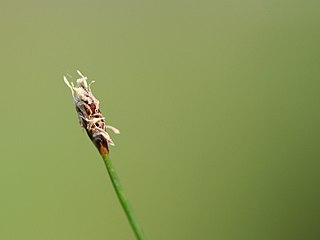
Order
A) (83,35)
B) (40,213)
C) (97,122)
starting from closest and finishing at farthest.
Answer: (97,122) → (40,213) → (83,35)

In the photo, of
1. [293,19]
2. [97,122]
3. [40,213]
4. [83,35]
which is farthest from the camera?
[293,19]

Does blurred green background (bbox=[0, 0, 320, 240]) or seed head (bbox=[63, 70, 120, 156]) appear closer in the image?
seed head (bbox=[63, 70, 120, 156])

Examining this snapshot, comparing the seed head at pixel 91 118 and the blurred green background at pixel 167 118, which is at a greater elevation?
the blurred green background at pixel 167 118

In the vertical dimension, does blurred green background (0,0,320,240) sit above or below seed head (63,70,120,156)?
above

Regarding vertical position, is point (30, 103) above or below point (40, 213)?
above

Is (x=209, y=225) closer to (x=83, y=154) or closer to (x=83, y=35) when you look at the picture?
(x=83, y=154)

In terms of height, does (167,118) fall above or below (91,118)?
above

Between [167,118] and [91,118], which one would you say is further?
[167,118]

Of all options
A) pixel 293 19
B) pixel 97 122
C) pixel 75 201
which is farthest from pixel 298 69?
pixel 97 122
